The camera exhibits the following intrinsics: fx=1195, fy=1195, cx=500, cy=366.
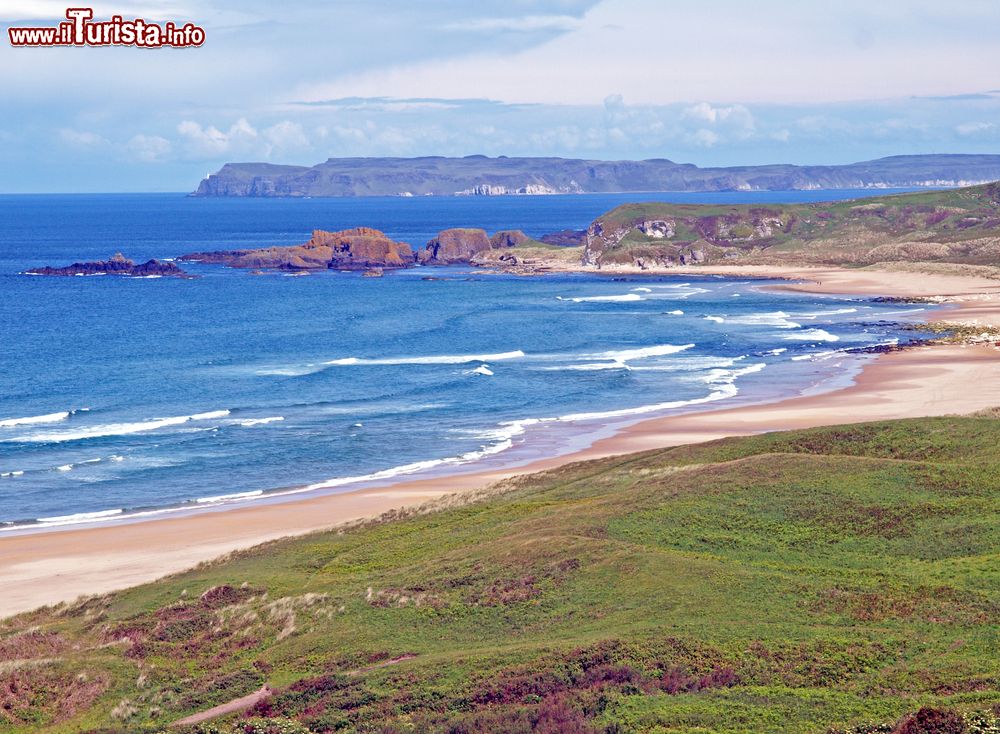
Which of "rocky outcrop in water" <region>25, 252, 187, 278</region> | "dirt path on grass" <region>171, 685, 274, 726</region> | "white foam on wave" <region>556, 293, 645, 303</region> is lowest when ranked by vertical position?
"dirt path on grass" <region>171, 685, 274, 726</region>

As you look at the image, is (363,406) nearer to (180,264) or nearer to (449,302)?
(449,302)

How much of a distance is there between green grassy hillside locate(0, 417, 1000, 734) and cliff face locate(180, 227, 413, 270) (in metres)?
123

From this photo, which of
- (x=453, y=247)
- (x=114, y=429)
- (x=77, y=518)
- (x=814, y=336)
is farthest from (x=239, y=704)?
(x=453, y=247)

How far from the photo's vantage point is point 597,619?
2641cm

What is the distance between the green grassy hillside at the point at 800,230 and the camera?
6107 inches

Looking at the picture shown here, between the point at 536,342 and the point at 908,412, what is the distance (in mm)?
37863

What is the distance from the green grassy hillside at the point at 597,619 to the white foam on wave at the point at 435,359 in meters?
43.5

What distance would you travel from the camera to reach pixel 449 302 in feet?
391

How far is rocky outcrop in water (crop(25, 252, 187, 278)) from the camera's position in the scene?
486ft

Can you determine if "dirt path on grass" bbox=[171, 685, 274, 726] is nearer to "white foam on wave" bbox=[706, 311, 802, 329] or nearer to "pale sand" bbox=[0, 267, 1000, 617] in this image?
"pale sand" bbox=[0, 267, 1000, 617]

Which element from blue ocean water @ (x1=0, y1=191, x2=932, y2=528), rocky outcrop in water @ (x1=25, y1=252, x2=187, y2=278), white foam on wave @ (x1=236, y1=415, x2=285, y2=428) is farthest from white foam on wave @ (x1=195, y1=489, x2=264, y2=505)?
rocky outcrop in water @ (x1=25, y1=252, x2=187, y2=278)

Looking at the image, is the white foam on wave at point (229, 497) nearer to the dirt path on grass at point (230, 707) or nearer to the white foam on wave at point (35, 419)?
the white foam on wave at point (35, 419)

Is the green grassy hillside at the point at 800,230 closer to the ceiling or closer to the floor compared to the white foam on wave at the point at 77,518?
closer to the ceiling

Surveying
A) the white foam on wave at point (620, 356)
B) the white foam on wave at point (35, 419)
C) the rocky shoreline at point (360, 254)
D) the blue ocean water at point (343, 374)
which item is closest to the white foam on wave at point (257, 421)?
the blue ocean water at point (343, 374)
